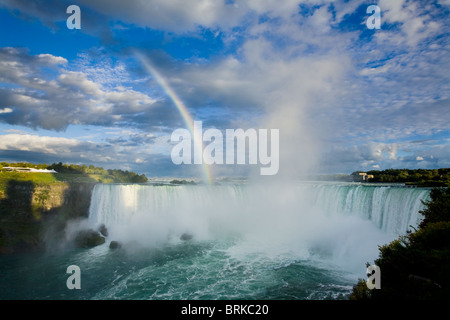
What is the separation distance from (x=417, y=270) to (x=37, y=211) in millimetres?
33126

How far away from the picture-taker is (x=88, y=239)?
23609 millimetres

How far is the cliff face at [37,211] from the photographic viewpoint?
75.5ft

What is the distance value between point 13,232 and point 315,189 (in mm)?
33135

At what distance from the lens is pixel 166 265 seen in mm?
17938

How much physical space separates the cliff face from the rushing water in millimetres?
1810

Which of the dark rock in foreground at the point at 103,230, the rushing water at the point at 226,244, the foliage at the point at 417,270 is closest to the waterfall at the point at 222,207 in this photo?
the rushing water at the point at 226,244

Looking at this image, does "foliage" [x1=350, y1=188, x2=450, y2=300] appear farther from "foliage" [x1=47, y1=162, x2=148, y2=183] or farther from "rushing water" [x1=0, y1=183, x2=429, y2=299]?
"foliage" [x1=47, y1=162, x2=148, y2=183]

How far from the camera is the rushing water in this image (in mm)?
14078

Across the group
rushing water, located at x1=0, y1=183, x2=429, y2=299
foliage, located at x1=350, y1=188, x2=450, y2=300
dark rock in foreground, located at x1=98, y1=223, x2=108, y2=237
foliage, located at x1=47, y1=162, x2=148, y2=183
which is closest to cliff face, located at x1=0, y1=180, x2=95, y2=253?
rushing water, located at x1=0, y1=183, x2=429, y2=299

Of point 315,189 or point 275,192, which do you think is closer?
point 315,189

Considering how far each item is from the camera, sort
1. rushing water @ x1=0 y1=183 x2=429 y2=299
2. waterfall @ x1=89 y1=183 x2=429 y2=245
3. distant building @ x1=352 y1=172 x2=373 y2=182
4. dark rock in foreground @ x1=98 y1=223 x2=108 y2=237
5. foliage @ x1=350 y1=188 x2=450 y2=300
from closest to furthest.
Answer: foliage @ x1=350 y1=188 x2=450 y2=300 < rushing water @ x1=0 y1=183 x2=429 y2=299 < waterfall @ x1=89 y1=183 x2=429 y2=245 < dark rock in foreground @ x1=98 y1=223 x2=108 y2=237 < distant building @ x1=352 y1=172 x2=373 y2=182
